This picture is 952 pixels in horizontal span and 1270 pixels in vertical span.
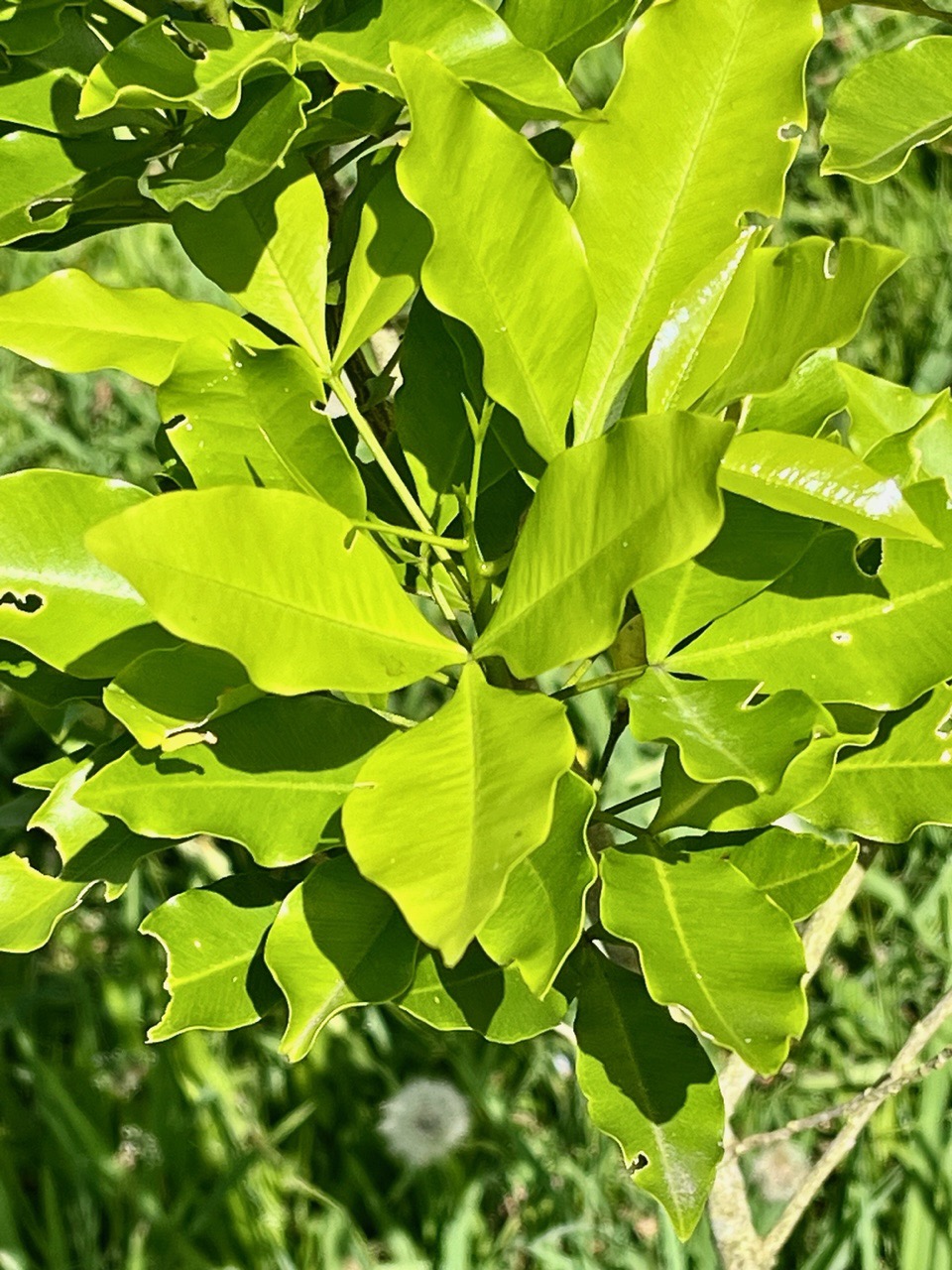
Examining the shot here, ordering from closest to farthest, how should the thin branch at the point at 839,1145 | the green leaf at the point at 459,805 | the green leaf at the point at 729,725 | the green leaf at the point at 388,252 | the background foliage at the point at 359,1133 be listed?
the green leaf at the point at 459,805 → the green leaf at the point at 729,725 → the green leaf at the point at 388,252 → the thin branch at the point at 839,1145 → the background foliage at the point at 359,1133

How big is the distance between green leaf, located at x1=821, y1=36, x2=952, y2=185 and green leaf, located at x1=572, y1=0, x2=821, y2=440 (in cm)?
3

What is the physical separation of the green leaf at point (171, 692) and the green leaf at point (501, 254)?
0.57 feet

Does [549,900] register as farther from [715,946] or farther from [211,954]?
[211,954]

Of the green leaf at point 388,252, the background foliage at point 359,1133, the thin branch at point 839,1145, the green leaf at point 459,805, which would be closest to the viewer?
the green leaf at point 459,805

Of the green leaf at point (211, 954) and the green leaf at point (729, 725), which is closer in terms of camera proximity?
the green leaf at point (729, 725)

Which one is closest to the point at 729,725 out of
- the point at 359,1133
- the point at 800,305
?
the point at 800,305

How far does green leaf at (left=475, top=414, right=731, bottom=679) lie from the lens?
51 centimetres

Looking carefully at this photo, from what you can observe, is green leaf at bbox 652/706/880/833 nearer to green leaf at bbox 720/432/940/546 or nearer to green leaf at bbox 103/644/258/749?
green leaf at bbox 720/432/940/546

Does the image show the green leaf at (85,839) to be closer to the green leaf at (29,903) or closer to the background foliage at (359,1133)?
the green leaf at (29,903)

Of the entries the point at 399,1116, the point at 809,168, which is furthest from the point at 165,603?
the point at 809,168

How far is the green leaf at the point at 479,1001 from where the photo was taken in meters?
0.73

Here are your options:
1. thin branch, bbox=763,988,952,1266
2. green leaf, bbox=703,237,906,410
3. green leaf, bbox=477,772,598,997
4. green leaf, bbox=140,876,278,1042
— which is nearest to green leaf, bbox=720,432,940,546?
green leaf, bbox=703,237,906,410

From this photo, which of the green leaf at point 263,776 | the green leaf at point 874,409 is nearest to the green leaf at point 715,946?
the green leaf at point 263,776

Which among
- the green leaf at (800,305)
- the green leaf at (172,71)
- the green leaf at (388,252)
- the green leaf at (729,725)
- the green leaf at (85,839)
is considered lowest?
the green leaf at (85,839)
